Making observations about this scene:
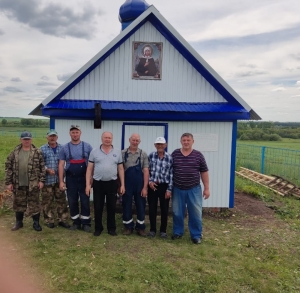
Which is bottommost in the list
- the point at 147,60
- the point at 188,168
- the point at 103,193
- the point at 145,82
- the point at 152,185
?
the point at 103,193

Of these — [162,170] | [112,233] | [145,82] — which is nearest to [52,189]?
[112,233]

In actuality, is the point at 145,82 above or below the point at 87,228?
above

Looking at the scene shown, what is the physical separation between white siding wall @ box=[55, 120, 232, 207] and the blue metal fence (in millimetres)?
6599

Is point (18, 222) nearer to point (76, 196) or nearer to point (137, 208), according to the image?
A: point (76, 196)

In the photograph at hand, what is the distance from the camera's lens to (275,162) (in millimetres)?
14477

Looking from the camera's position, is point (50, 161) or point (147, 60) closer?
point (50, 161)

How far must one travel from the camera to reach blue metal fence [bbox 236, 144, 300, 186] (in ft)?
43.5

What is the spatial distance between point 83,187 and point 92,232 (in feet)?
2.74

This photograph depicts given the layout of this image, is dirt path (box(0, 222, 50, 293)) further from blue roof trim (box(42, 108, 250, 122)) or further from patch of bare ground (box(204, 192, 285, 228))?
patch of bare ground (box(204, 192, 285, 228))

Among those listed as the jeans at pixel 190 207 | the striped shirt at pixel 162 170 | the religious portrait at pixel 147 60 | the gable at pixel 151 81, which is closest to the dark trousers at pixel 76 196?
the striped shirt at pixel 162 170

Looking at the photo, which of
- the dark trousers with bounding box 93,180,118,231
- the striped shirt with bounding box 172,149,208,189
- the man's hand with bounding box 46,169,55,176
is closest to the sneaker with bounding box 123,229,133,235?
the dark trousers with bounding box 93,180,118,231

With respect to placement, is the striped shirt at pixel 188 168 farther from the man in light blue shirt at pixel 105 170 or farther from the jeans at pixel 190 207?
the man in light blue shirt at pixel 105 170

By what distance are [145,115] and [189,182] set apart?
2.26 m

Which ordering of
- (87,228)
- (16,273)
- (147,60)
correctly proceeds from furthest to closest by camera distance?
1. (147,60)
2. (87,228)
3. (16,273)
